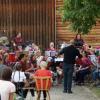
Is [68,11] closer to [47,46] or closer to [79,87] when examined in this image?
[79,87]

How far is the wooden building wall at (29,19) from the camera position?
25.6 metres

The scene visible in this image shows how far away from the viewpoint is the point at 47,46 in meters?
25.6

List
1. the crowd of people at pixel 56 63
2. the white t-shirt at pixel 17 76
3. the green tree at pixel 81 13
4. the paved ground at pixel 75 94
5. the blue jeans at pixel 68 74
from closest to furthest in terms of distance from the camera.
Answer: the white t-shirt at pixel 17 76 → the crowd of people at pixel 56 63 → the paved ground at pixel 75 94 → the green tree at pixel 81 13 → the blue jeans at pixel 68 74

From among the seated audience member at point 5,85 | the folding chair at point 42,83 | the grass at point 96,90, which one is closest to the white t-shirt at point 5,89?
the seated audience member at point 5,85

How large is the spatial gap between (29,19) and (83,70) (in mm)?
7322

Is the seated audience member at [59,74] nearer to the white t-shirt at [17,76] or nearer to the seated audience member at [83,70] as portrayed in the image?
the seated audience member at [83,70]

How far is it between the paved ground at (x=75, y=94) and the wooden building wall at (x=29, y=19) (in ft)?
24.4

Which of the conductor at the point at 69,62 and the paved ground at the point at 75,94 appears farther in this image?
the conductor at the point at 69,62

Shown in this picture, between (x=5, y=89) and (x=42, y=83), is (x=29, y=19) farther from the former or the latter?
(x=5, y=89)

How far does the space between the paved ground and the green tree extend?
81.8 inches

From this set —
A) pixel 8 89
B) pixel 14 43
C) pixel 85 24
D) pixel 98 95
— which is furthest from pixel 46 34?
pixel 8 89

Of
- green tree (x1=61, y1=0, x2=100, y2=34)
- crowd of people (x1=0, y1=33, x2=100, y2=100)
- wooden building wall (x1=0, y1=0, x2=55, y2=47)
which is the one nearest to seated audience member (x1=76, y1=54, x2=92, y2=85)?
crowd of people (x1=0, y1=33, x2=100, y2=100)

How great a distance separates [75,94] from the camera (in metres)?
16.7

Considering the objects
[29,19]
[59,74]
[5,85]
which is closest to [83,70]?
[59,74]
